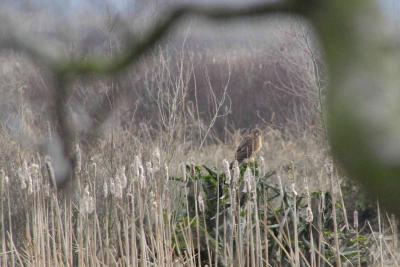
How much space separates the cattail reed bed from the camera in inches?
96.7

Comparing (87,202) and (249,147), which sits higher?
(87,202)

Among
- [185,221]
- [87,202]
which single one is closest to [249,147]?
[185,221]

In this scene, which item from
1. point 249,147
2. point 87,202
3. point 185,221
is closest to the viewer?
point 87,202

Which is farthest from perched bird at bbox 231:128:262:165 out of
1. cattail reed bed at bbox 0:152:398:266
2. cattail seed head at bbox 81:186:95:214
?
cattail seed head at bbox 81:186:95:214

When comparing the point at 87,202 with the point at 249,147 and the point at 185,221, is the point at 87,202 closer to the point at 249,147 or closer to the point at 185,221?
the point at 185,221

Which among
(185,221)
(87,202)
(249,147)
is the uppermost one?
(87,202)

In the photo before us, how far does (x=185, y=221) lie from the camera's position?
3400 mm

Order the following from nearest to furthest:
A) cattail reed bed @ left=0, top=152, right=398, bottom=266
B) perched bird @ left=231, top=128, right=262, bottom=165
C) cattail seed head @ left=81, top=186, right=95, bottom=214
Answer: cattail seed head @ left=81, top=186, right=95, bottom=214 < cattail reed bed @ left=0, top=152, right=398, bottom=266 < perched bird @ left=231, top=128, right=262, bottom=165

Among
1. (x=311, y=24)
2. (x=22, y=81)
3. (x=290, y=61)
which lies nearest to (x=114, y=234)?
(x=22, y=81)

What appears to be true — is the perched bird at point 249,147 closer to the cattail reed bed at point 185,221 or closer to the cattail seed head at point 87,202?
the cattail reed bed at point 185,221

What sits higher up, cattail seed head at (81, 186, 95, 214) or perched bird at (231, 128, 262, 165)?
cattail seed head at (81, 186, 95, 214)

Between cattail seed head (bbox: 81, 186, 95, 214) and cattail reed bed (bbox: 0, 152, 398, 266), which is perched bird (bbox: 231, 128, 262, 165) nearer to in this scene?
cattail reed bed (bbox: 0, 152, 398, 266)

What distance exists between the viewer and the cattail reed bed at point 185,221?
2.46 metres

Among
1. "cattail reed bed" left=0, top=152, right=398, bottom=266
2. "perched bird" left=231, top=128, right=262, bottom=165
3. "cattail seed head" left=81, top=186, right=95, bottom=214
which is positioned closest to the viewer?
"cattail seed head" left=81, top=186, right=95, bottom=214
